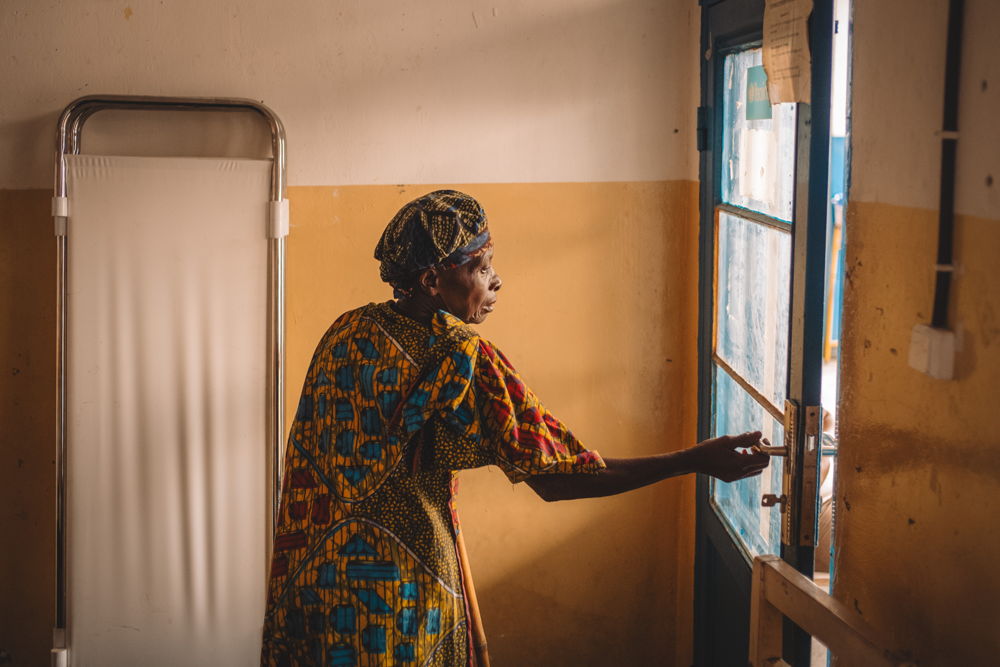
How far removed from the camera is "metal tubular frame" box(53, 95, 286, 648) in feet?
8.31

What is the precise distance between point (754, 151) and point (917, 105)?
2.68ft

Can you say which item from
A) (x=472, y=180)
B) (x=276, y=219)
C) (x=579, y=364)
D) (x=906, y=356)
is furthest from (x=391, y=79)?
(x=906, y=356)

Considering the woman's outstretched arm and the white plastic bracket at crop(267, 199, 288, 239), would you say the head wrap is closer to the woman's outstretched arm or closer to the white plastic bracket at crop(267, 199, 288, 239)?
the woman's outstretched arm

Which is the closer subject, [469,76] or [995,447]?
[995,447]

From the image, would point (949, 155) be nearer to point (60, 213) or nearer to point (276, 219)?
point (276, 219)

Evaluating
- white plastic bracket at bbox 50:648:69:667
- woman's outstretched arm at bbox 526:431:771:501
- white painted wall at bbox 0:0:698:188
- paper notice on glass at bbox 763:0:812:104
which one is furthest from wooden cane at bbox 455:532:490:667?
white plastic bracket at bbox 50:648:69:667

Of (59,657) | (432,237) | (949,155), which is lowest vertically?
(59,657)

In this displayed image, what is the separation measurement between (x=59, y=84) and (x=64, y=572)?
1285 mm

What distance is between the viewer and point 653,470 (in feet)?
5.27

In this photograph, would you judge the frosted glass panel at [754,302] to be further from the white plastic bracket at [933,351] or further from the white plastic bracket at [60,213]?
the white plastic bracket at [60,213]

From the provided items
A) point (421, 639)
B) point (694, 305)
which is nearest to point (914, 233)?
point (421, 639)

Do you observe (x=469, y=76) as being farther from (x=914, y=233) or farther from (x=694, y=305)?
(x=914, y=233)

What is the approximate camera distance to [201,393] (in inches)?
104

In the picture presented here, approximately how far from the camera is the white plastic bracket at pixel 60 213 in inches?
99.0
